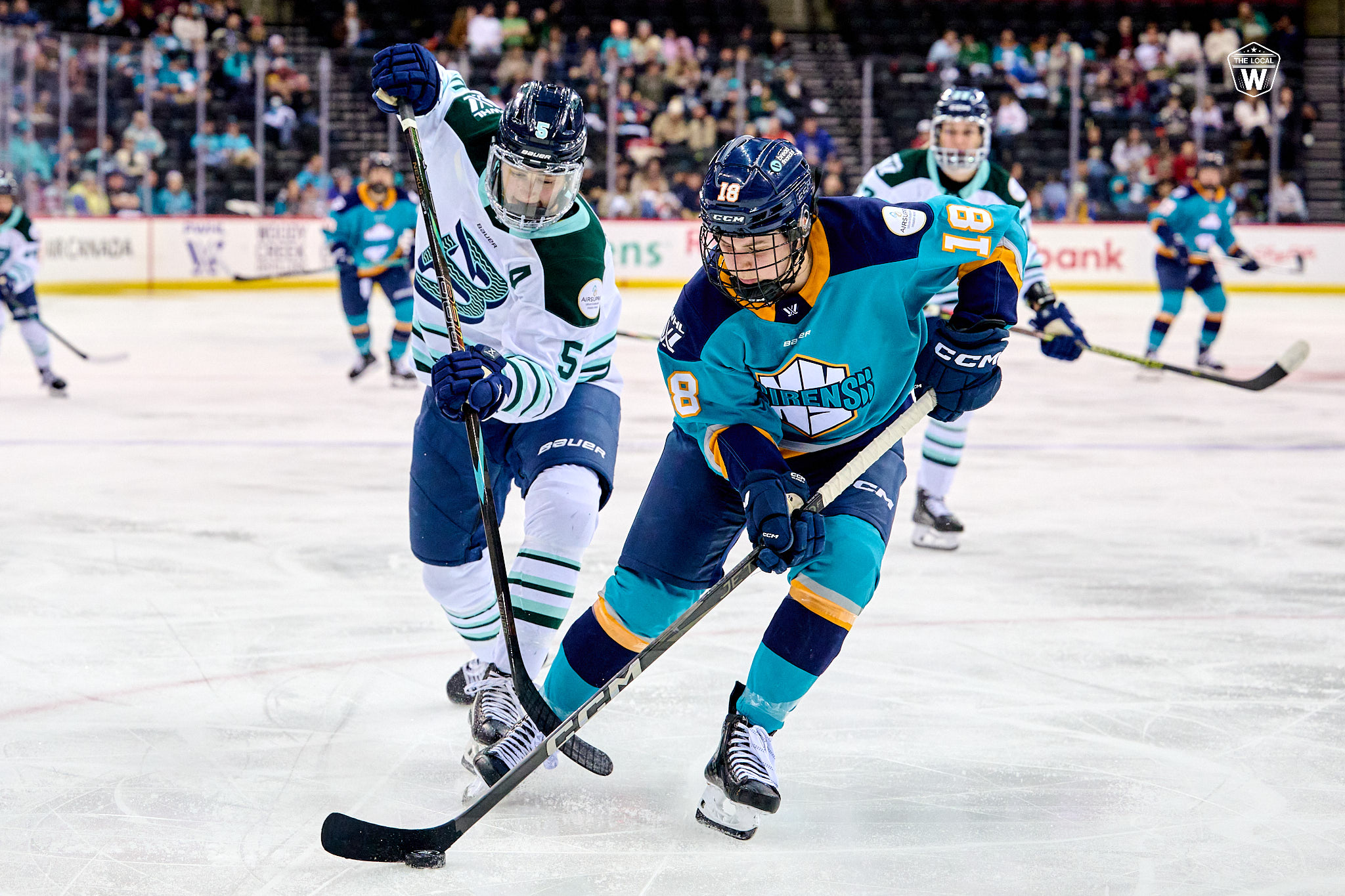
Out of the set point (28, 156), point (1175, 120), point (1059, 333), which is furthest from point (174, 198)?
point (1059, 333)

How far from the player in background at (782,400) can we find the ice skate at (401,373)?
19.5 ft

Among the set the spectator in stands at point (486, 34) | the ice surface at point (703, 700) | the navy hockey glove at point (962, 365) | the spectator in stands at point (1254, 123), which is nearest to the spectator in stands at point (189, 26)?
the spectator in stands at point (486, 34)

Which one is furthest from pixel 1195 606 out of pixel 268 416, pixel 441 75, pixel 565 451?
pixel 268 416

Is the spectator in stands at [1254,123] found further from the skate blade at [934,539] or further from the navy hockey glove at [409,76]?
the navy hockey glove at [409,76]

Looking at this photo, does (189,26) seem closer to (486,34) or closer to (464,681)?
(486,34)

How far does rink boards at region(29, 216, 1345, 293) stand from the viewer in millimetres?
13672

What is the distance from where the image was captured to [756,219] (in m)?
2.22

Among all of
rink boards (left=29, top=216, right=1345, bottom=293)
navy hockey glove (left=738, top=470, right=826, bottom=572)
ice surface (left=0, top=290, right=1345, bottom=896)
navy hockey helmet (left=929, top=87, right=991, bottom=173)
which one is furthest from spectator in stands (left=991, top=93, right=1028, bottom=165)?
navy hockey glove (left=738, top=470, right=826, bottom=572)

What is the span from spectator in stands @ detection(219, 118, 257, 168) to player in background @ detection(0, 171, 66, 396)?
6443 millimetres

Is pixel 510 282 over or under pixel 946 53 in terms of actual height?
under

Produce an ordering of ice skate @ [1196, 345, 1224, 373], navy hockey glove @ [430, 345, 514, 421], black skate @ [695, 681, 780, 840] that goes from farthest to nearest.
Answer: ice skate @ [1196, 345, 1224, 373]
navy hockey glove @ [430, 345, 514, 421]
black skate @ [695, 681, 780, 840]

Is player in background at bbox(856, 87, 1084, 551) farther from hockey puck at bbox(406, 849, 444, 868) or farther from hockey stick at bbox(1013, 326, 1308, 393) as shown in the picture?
hockey puck at bbox(406, 849, 444, 868)

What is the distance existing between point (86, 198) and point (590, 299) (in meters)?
11.8

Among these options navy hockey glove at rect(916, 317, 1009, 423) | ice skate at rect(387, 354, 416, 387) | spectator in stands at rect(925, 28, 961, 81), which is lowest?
ice skate at rect(387, 354, 416, 387)
